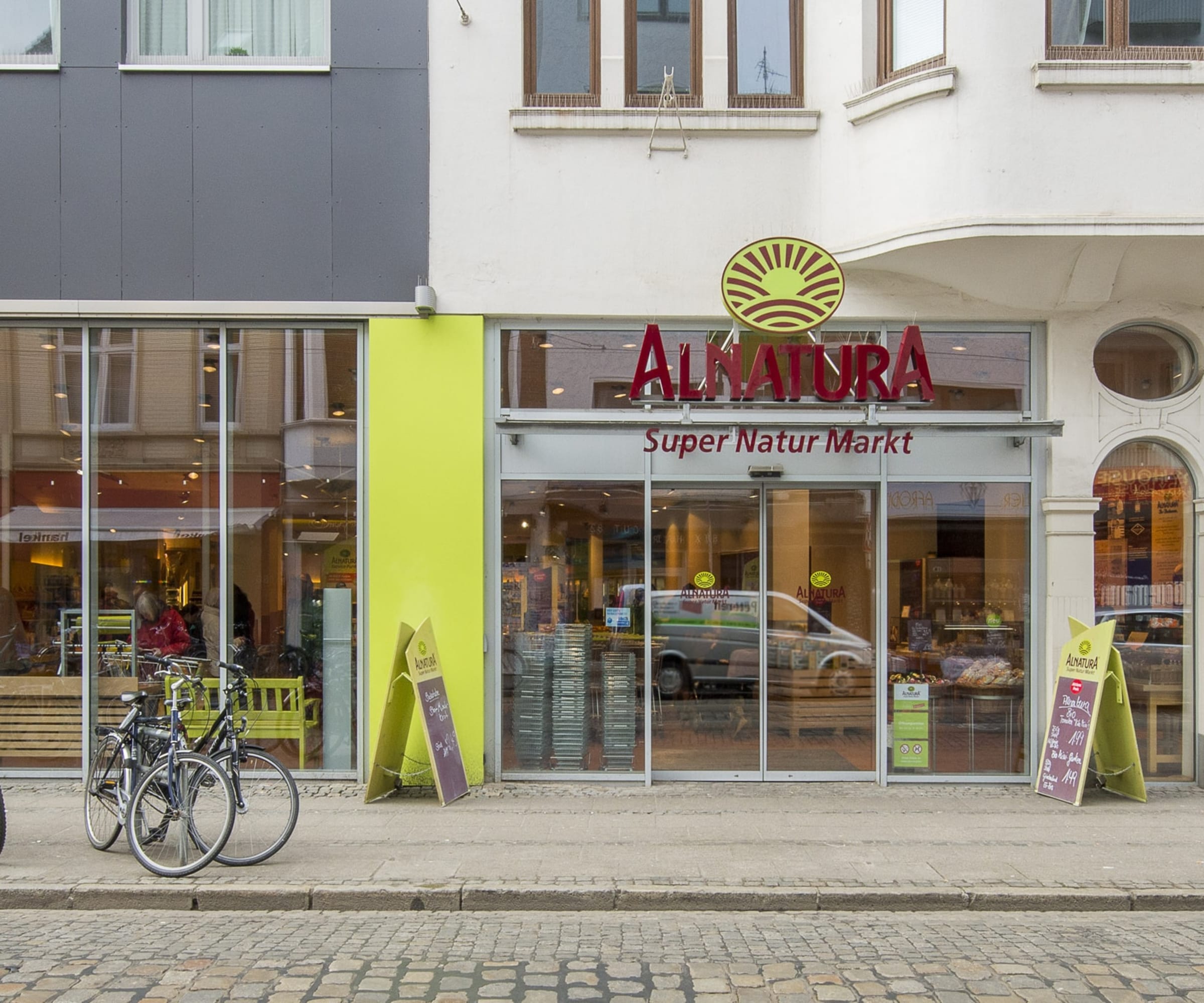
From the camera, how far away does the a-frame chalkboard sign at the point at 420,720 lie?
8.64 meters

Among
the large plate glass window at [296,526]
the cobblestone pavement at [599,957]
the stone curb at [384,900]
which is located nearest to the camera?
the cobblestone pavement at [599,957]

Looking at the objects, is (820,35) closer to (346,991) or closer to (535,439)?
(535,439)

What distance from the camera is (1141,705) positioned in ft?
31.5

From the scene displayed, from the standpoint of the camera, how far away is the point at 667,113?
9.38 m

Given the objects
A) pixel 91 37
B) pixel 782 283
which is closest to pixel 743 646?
pixel 782 283

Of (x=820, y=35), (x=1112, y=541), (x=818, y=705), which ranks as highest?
(x=820, y=35)

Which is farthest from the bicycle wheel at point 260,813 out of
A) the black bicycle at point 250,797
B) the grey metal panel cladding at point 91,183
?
the grey metal panel cladding at point 91,183

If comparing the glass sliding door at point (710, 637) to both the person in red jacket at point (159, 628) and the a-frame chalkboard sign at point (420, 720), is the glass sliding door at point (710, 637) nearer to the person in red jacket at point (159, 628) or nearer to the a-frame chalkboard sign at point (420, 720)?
the a-frame chalkboard sign at point (420, 720)

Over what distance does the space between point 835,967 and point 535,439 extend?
5.51m

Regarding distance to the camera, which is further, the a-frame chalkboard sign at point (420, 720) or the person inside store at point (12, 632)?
the person inside store at point (12, 632)

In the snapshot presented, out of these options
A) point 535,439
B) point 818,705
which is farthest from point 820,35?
point 818,705

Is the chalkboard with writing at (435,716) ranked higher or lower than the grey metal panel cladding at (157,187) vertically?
lower

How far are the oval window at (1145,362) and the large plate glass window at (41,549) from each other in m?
9.68

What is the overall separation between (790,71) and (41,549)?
841cm
